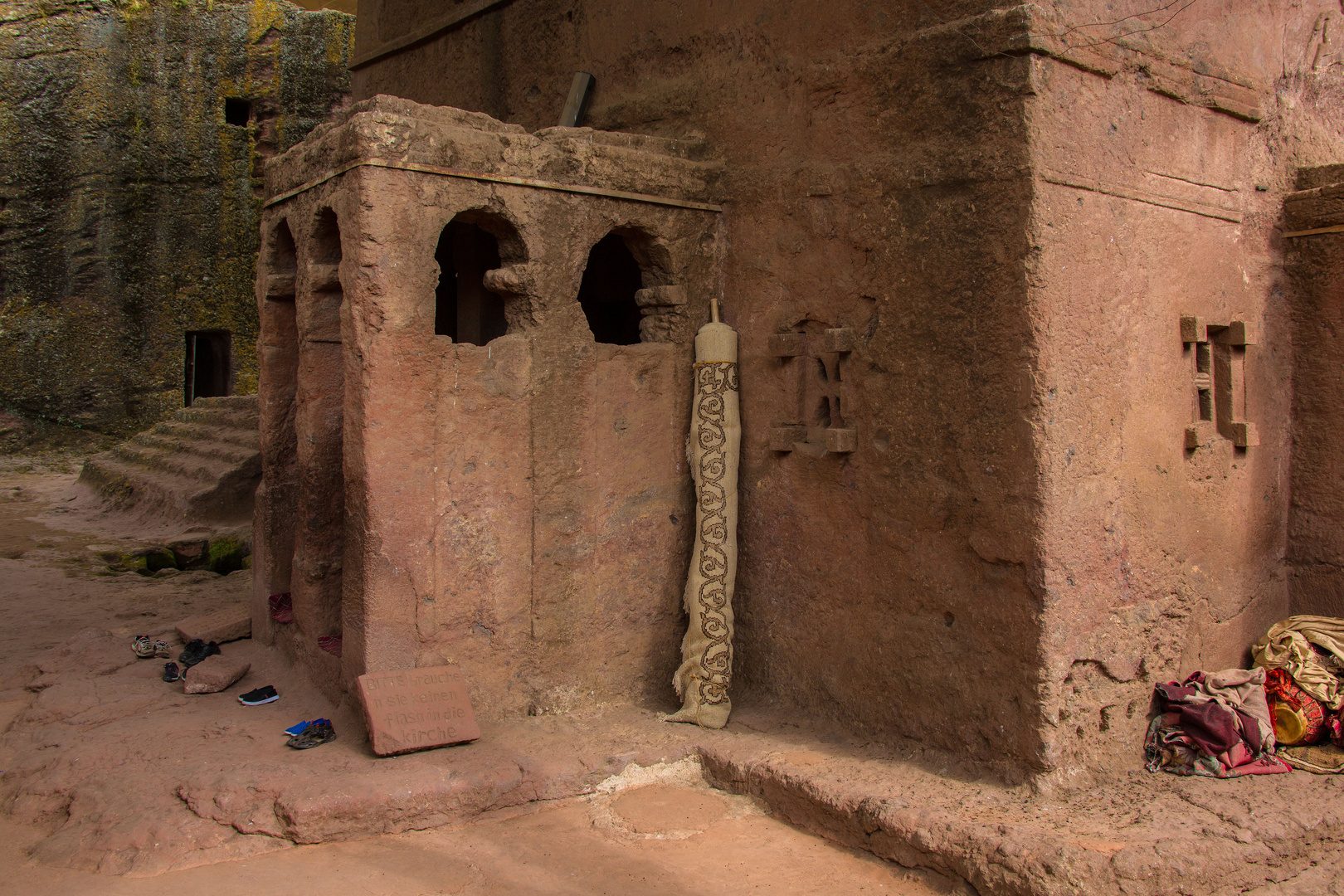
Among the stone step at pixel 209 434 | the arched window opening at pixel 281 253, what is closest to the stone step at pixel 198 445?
the stone step at pixel 209 434

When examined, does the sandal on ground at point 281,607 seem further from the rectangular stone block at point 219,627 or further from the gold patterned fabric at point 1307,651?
the gold patterned fabric at point 1307,651

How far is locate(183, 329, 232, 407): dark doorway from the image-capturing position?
15.9m

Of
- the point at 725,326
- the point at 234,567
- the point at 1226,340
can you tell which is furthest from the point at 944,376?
the point at 234,567

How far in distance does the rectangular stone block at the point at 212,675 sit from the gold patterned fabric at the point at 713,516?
2.22 metres

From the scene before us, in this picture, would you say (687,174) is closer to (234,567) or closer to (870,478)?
(870,478)

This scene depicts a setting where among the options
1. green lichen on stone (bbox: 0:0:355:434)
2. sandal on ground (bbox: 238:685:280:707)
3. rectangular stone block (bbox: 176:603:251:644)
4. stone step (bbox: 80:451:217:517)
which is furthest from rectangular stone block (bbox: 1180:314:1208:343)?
green lichen on stone (bbox: 0:0:355:434)

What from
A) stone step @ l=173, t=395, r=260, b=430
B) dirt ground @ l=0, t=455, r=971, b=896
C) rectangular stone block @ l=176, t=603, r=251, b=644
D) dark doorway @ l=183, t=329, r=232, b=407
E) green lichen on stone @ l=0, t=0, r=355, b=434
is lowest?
dirt ground @ l=0, t=455, r=971, b=896

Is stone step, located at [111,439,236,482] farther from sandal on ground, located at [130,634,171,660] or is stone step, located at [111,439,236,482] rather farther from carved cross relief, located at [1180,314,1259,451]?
carved cross relief, located at [1180,314,1259,451]

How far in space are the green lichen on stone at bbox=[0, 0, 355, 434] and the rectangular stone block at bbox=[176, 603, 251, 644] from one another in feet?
33.9

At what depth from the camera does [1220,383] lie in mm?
4453

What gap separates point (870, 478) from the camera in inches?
168

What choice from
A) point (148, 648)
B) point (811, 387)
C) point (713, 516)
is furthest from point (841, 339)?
point (148, 648)

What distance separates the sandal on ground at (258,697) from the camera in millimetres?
4699

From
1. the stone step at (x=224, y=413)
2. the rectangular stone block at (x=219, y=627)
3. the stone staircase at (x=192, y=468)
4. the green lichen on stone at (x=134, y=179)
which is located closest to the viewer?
the rectangular stone block at (x=219, y=627)
